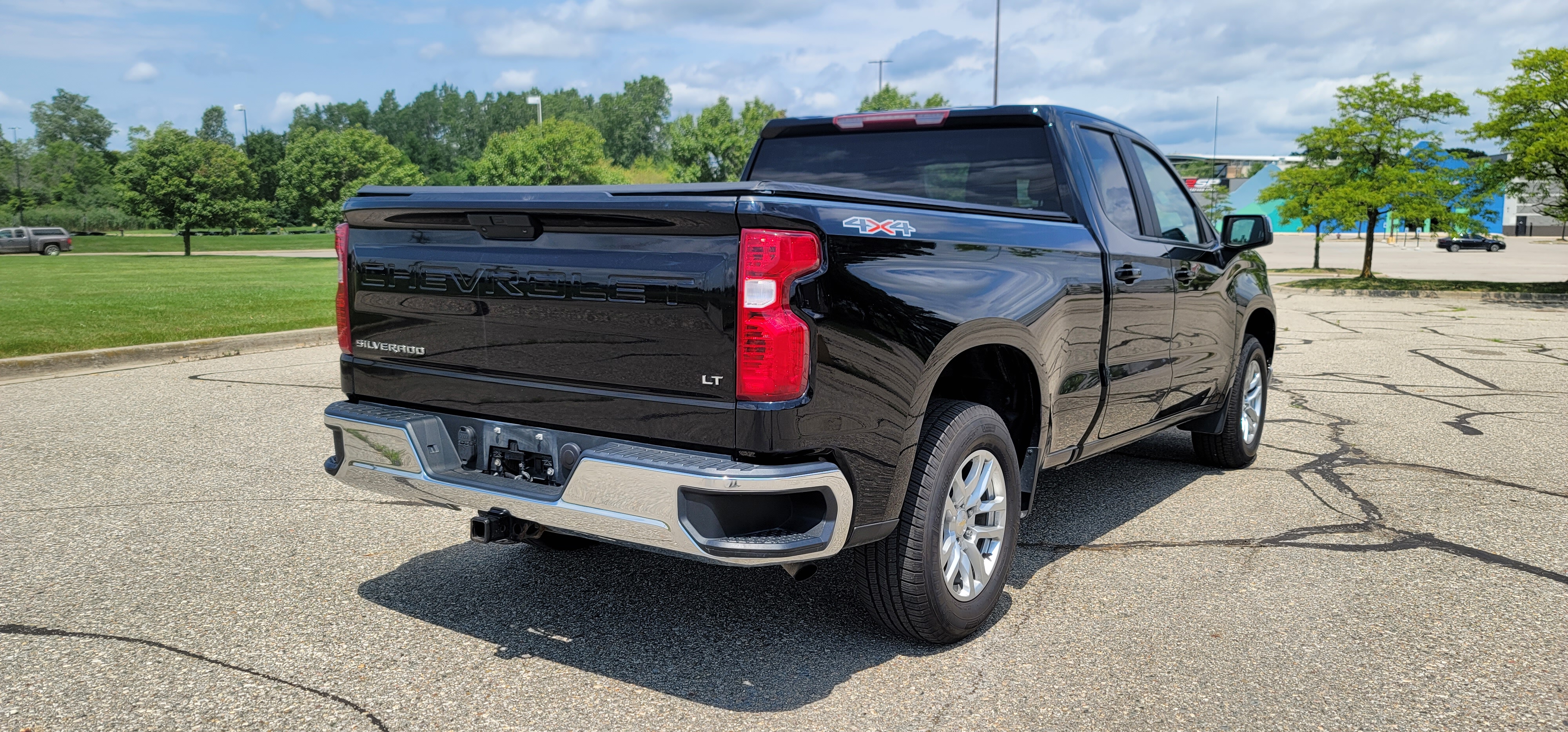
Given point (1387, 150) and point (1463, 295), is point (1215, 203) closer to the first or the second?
point (1387, 150)

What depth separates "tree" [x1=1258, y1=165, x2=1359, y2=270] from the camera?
2811 centimetres

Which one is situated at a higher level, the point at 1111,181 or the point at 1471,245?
the point at 1471,245

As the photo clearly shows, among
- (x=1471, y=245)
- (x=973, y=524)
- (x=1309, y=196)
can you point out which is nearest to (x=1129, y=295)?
(x=973, y=524)

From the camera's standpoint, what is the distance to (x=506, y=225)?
3.43 meters

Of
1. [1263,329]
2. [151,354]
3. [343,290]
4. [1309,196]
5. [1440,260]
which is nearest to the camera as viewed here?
[343,290]

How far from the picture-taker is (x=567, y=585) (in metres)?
4.43

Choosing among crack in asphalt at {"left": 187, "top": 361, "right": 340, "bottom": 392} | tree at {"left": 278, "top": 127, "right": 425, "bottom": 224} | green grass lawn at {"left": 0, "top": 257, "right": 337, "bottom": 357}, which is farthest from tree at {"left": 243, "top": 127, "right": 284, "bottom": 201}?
crack in asphalt at {"left": 187, "top": 361, "right": 340, "bottom": 392}

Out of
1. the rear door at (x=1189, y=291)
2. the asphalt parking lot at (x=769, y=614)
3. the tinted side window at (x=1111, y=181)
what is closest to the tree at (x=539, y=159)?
the asphalt parking lot at (x=769, y=614)

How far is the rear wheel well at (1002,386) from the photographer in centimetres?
409

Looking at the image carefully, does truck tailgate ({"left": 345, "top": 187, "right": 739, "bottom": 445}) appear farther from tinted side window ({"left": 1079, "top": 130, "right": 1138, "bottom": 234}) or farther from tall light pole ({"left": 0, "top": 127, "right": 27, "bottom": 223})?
tall light pole ({"left": 0, "top": 127, "right": 27, "bottom": 223})

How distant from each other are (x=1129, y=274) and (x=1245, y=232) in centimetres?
162

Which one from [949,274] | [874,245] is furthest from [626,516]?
[949,274]

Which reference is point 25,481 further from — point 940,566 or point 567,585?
point 940,566

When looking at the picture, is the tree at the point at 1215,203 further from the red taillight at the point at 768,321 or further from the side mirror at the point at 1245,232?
the red taillight at the point at 768,321
